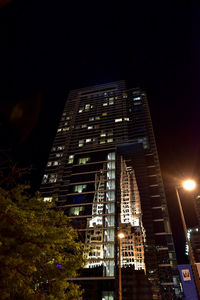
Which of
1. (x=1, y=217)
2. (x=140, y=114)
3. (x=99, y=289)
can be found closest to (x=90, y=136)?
(x=140, y=114)

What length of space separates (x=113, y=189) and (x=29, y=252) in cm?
5574

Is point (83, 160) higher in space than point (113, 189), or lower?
higher

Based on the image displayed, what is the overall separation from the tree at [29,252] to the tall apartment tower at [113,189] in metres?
36.5

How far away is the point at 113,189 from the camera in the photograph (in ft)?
202

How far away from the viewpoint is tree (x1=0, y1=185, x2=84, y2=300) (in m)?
7.00

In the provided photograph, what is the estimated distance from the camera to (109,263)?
46656mm

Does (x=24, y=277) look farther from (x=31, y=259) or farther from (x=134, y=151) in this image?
(x=134, y=151)

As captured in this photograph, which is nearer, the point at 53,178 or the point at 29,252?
the point at 29,252

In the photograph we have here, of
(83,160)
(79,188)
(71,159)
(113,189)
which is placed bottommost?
(113,189)

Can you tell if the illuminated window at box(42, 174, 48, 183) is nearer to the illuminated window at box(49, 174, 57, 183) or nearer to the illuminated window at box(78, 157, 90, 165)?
the illuminated window at box(49, 174, 57, 183)

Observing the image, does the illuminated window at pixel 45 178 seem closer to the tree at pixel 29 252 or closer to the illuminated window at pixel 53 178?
the illuminated window at pixel 53 178

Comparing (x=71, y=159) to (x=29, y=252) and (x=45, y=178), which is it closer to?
(x=45, y=178)

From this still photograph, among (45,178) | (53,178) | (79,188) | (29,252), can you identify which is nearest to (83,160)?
(79,188)

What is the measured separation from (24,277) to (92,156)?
6406 centimetres
